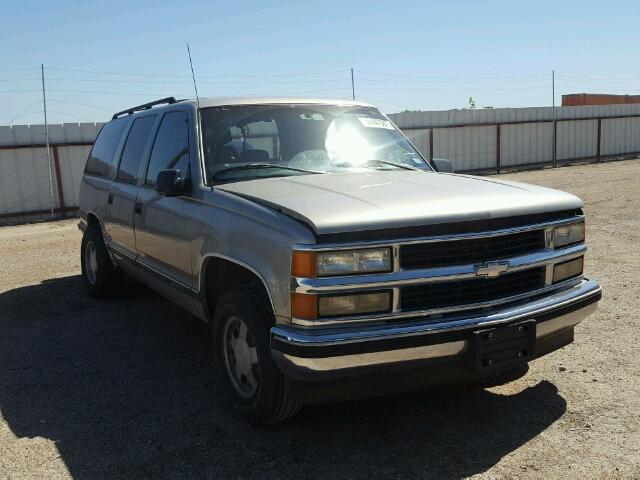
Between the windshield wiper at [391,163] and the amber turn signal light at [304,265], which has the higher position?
the windshield wiper at [391,163]

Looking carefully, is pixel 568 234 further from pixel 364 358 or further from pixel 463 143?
pixel 463 143

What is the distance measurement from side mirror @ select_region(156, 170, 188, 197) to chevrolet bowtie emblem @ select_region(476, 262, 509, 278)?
1984mm

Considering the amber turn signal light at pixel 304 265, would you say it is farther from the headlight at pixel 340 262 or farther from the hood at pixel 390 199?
the hood at pixel 390 199

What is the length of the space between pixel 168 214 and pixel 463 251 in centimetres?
218

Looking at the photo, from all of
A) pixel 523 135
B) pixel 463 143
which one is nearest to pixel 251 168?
pixel 463 143

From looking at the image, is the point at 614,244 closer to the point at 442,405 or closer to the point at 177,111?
the point at 442,405

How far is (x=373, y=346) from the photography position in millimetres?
3018

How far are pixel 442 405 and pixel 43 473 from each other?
2211 mm

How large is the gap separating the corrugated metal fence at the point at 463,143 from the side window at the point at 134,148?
9303 mm

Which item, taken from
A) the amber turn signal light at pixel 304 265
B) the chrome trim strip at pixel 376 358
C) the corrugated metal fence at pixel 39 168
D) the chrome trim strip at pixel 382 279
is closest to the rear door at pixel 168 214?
the amber turn signal light at pixel 304 265

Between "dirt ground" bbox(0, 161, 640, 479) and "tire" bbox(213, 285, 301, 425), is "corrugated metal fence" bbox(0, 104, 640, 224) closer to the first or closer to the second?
"dirt ground" bbox(0, 161, 640, 479)

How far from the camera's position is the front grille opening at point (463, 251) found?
3129 millimetres

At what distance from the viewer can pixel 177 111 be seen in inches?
191

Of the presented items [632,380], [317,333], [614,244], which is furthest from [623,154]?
[317,333]
